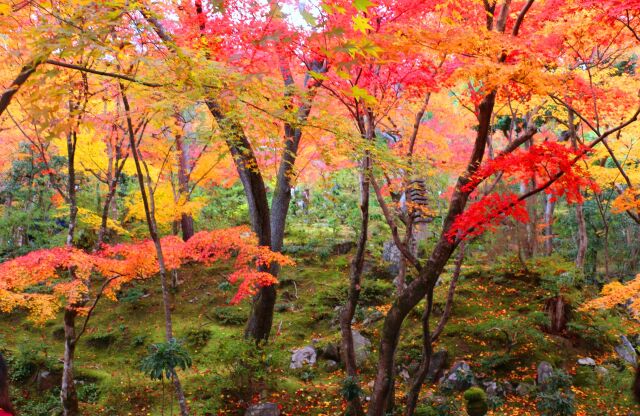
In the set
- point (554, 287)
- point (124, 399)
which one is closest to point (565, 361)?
point (554, 287)

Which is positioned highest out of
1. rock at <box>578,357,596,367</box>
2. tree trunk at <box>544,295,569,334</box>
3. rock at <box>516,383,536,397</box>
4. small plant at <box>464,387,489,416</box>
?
tree trunk at <box>544,295,569,334</box>

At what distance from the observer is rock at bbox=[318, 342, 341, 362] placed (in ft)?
30.3

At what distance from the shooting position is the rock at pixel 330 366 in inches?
350

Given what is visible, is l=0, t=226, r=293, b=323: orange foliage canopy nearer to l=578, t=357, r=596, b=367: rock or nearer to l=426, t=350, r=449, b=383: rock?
l=426, t=350, r=449, b=383: rock

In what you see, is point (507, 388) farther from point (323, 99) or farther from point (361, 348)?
point (323, 99)

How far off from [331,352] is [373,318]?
180 centimetres

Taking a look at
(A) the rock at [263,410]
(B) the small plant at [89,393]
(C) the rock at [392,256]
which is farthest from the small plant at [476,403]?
(C) the rock at [392,256]

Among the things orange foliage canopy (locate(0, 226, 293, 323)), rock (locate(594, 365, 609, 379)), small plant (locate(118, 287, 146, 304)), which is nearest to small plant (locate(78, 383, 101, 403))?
orange foliage canopy (locate(0, 226, 293, 323))

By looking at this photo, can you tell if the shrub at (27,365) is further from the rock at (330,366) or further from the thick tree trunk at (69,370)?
the rock at (330,366)

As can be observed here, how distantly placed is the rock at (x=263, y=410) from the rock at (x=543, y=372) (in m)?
4.72

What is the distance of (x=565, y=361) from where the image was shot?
8.55 meters

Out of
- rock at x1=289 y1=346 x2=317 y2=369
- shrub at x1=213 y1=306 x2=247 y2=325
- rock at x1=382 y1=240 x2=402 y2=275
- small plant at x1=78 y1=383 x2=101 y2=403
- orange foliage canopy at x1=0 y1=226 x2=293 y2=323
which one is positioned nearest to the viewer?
orange foliage canopy at x1=0 y1=226 x2=293 y2=323

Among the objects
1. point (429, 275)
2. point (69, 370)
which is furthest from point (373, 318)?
point (69, 370)

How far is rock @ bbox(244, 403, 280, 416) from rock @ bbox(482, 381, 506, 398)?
3738mm
